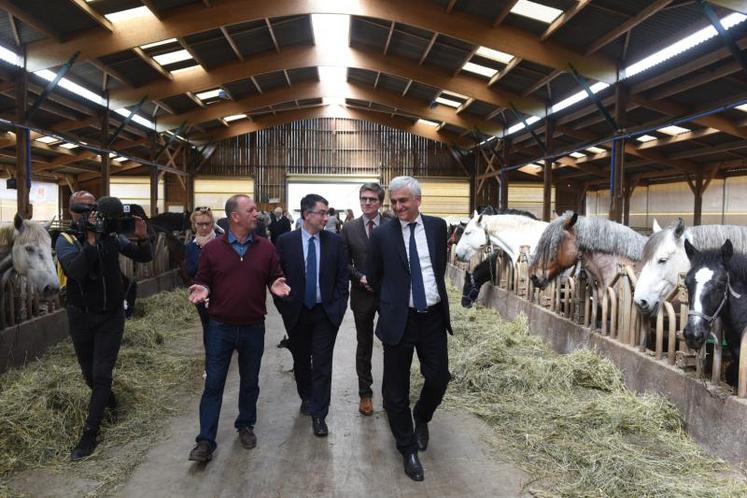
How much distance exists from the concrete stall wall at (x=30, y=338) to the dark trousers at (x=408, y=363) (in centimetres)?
337

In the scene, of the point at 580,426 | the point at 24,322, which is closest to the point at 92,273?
the point at 24,322

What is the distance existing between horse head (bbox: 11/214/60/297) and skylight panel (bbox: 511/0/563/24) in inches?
273

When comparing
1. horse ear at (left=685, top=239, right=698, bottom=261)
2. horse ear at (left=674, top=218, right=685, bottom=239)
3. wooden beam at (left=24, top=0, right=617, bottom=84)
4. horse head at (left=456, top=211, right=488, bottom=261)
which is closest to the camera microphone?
horse ear at (left=685, top=239, right=698, bottom=261)

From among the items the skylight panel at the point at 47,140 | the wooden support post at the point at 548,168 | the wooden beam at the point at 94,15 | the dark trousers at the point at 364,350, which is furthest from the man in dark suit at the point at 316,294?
the skylight panel at the point at 47,140

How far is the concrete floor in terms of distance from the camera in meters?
2.64

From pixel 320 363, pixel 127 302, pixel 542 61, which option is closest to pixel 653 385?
pixel 320 363

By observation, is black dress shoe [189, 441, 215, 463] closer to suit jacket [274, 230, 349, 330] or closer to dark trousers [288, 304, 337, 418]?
dark trousers [288, 304, 337, 418]

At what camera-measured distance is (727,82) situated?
870 centimetres

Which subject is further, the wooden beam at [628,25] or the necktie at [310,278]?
the wooden beam at [628,25]

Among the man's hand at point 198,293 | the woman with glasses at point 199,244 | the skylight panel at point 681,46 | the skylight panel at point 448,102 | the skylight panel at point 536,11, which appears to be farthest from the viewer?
the skylight panel at point 448,102

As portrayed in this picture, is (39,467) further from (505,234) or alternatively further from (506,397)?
(505,234)

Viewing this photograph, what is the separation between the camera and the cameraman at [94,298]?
9.87ft

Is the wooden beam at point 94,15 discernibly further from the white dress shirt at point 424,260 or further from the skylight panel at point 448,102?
the skylight panel at point 448,102

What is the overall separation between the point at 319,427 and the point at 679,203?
17.4 m
